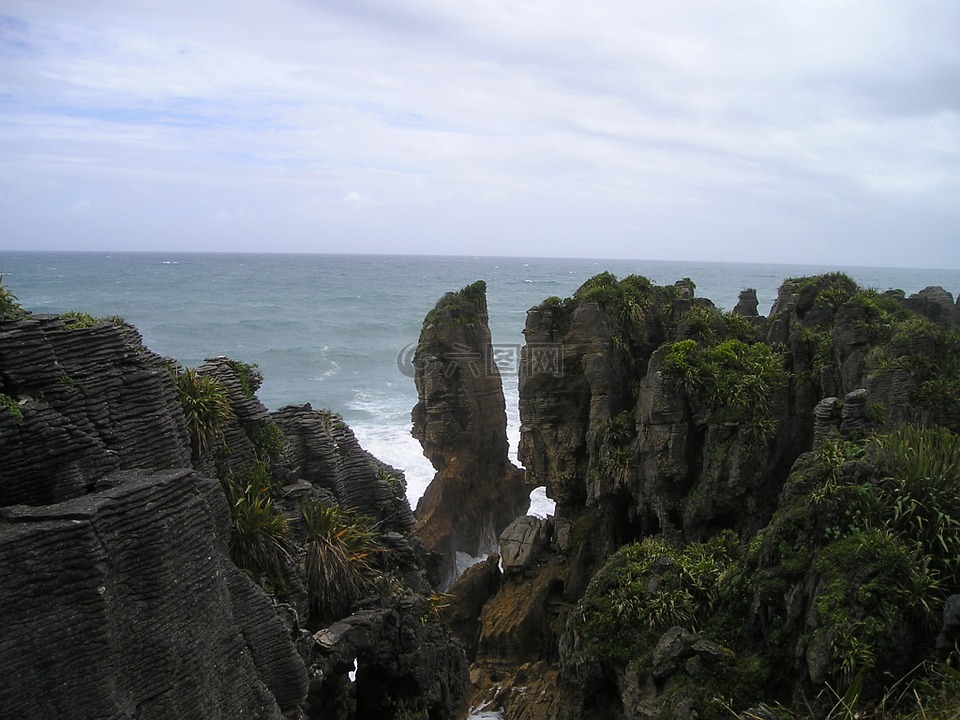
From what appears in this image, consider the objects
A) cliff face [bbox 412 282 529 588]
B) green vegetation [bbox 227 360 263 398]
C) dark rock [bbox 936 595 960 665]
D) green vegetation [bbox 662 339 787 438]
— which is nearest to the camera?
dark rock [bbox 936 595 960 665]

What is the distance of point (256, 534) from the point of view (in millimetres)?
12430

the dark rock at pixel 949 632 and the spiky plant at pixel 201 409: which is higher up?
the spiky plant at pixel 201 409

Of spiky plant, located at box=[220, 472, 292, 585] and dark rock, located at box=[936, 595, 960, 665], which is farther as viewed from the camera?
spiky plant, located at box=[220, 472, 292, 585]

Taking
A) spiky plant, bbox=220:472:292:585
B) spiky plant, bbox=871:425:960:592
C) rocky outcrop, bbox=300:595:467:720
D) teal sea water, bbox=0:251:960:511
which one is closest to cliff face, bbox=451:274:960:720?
spiky plant, bbox=871:425:960:592

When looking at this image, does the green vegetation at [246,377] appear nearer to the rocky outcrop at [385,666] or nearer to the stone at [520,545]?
the rocky outcrop at [385,666]

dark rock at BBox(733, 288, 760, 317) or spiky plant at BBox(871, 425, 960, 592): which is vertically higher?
dark rock at BBox(733, 288, 760, 317)

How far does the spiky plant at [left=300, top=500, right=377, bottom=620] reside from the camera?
13.6 meters

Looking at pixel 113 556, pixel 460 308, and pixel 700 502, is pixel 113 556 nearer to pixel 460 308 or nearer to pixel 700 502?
pixel 700 502

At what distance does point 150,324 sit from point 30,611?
74.7 m

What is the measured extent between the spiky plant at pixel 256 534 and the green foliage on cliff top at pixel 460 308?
15.2m

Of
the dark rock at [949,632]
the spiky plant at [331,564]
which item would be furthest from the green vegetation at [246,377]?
the dark rock at [949,632]

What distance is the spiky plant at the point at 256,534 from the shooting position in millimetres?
12336

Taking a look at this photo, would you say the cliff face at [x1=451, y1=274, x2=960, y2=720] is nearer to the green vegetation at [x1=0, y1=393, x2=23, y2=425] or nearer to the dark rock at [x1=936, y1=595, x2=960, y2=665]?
the dark rock at [x1=936, y1=595, x2=960, y2=665]

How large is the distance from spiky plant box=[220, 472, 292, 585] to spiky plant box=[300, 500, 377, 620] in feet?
2.53
